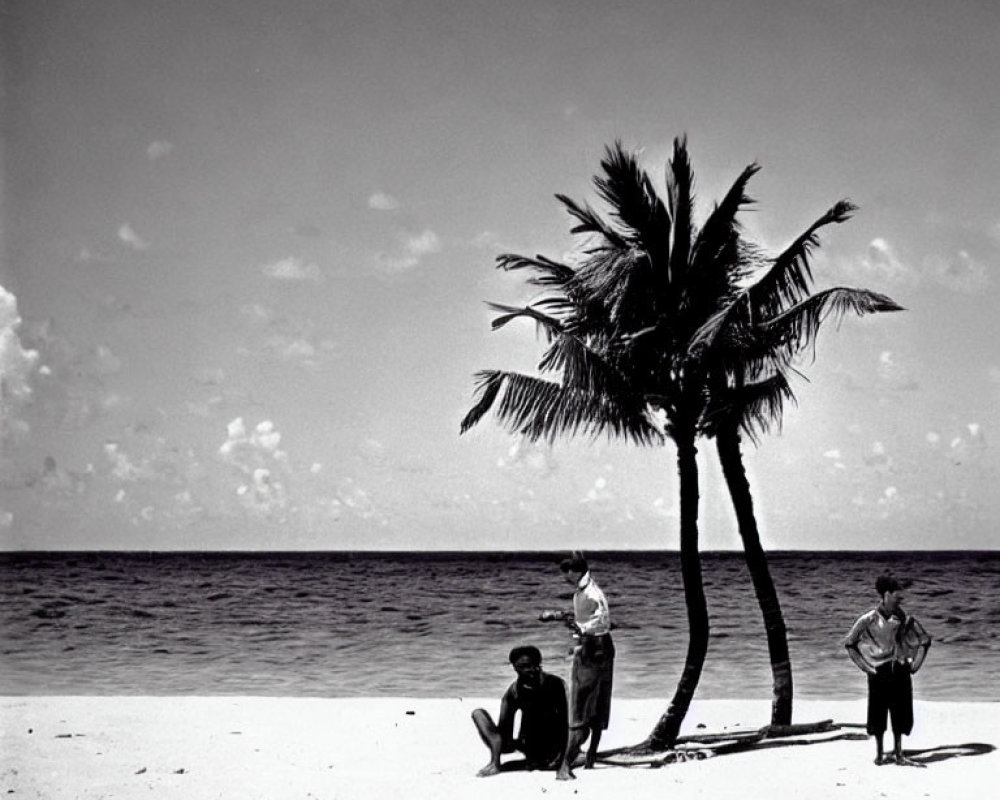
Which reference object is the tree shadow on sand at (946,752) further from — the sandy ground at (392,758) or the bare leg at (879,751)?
the bare leg at (879,751)

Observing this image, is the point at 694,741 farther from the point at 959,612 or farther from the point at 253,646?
the point at 959,612

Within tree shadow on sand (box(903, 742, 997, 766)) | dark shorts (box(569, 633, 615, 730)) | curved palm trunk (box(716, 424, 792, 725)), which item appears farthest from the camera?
curved palm trunk (box(716, 424, 792, 725))

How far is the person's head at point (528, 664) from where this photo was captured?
10328 mm

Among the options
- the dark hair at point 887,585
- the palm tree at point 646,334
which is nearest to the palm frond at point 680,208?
the palm tree at point 646,334

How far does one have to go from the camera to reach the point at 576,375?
451 inches

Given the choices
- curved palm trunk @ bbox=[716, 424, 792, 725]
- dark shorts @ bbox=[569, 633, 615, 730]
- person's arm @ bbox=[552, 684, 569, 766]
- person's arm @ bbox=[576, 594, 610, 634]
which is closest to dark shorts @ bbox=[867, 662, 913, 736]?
curved palm trunk @ bbox=[716, 424, 792, 725]

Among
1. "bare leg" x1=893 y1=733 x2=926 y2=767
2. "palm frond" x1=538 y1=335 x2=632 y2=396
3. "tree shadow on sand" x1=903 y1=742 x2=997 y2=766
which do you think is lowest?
"tree shadow on sand" x1=903 y1=742 x2=997 y2=766

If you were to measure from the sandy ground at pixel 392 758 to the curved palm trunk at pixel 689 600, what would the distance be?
614 mm

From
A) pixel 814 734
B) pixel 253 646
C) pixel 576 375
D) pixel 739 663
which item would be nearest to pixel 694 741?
pixel 814 734

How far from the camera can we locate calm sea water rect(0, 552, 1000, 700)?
22.5 meters

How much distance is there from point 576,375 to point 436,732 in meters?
4.63

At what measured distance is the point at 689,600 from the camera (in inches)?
463

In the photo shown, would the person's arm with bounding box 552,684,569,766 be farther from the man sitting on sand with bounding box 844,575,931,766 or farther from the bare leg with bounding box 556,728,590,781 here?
the man sitting on sand with bounding box 844,575,931,766

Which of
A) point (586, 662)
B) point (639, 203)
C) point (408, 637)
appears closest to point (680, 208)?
point (639, 203)
